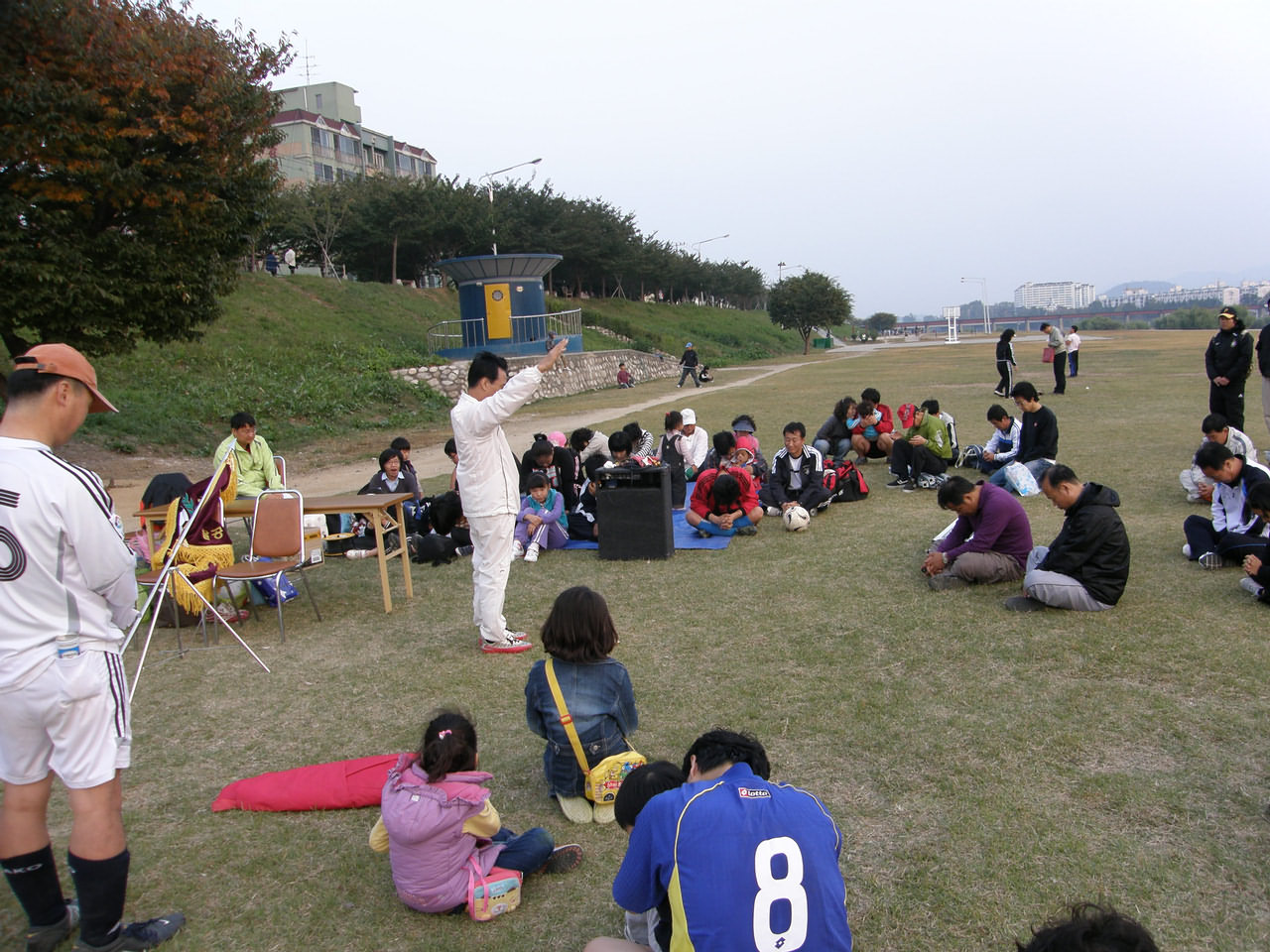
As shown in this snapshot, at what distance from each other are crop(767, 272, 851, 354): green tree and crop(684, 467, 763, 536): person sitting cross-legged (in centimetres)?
5748

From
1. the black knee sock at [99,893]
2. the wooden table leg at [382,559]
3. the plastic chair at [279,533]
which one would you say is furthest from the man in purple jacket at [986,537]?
the black knee sock at [99,893]

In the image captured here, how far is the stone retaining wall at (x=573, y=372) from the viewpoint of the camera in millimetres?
26219

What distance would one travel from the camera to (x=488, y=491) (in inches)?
231

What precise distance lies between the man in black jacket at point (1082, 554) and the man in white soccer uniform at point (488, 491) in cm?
341

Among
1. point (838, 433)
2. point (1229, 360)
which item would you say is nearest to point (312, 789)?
point (838, 433)

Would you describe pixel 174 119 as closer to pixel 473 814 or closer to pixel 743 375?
pixel 473 814

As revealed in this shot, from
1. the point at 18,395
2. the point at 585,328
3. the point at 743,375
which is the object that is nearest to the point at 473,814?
the point at 18,395

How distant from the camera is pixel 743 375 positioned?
39656 mm

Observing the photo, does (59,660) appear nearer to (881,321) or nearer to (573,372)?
(573,372)

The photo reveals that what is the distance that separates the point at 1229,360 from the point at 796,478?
19.6ft

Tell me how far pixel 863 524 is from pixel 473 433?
15.9 feet

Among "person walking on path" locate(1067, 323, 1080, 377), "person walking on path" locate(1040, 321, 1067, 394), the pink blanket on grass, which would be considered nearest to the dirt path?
the pink blanket on grass

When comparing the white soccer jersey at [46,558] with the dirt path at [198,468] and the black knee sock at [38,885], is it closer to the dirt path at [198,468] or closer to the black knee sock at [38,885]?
the black knee sock at [38,885]

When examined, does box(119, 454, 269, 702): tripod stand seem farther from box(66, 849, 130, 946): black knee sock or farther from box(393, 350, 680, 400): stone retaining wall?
box(393, 350, 680, 400): stone retaining wall
